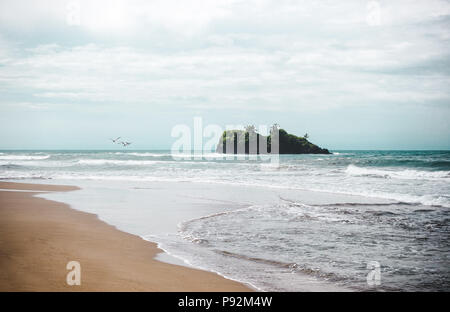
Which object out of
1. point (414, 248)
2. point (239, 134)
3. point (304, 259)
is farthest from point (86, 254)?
point (239, 134)

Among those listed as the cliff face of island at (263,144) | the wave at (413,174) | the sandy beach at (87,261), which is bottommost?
the wave at (413,174)

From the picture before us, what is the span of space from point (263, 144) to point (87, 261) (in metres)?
84.1

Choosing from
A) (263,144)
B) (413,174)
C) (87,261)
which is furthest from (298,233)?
(263,144)

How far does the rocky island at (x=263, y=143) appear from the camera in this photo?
3445 inches

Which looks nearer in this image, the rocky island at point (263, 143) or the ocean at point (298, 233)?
the ocean at point (298, 233)

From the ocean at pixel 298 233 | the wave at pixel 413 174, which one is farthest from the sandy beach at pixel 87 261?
the wave at pixel 413 174

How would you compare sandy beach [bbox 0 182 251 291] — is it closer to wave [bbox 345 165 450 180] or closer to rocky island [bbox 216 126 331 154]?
wave [bbox 345 165 450 180]

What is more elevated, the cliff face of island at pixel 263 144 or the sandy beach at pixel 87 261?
the cliff face of island at pixel 263 144

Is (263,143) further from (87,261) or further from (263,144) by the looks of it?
(87,261)

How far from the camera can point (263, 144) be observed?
88.4 metres

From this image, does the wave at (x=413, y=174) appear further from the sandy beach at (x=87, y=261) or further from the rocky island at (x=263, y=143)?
the rocky island at (x=263, y=143)

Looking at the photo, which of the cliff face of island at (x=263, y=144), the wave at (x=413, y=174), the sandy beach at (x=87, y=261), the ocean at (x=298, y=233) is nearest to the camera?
the sandy beach at (x=87, y=261)

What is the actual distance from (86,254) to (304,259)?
3.37m

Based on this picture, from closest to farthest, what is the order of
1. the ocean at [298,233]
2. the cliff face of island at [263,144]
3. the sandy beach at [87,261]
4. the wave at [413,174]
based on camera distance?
the sandy beach at [87,261] → the ocean at [298,233] → the wave at [413,174] → the cliff face of island at [263,144]
